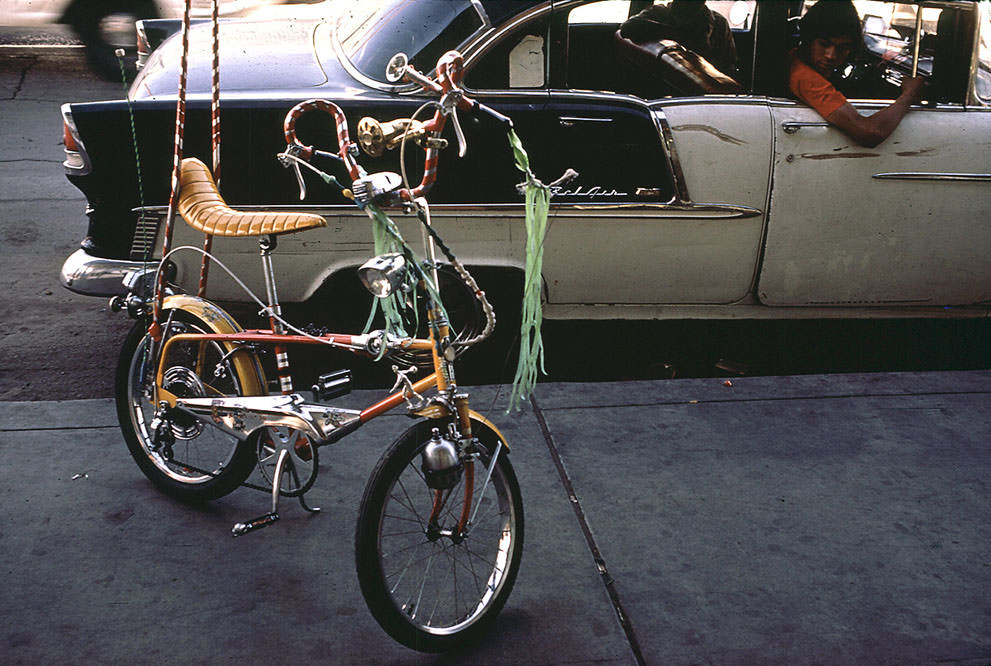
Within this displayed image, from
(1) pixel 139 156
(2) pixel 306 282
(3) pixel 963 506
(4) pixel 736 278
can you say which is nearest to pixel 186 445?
(2) pixel 306 282

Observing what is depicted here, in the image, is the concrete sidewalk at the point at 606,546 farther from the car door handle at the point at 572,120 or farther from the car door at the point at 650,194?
the car door handle at the point at 572,120

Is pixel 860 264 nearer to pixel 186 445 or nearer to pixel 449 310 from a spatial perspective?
pixel 449 310

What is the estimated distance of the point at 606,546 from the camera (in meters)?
3.22

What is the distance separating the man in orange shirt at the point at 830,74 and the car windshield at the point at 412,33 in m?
1.52

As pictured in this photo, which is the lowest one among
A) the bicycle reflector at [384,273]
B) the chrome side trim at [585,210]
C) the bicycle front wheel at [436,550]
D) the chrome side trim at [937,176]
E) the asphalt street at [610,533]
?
the asphalt street at [610,533]

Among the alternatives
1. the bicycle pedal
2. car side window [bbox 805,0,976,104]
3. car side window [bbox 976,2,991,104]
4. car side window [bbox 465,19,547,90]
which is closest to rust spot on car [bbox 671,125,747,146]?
car side window [bbox 465,19,547,90]

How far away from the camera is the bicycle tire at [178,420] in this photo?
126 inches

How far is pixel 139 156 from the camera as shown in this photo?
406cm

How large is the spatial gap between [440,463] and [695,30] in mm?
2901

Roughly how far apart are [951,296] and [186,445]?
Answer: 3.56m

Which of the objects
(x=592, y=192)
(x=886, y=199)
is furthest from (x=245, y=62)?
(x=886, y=199)

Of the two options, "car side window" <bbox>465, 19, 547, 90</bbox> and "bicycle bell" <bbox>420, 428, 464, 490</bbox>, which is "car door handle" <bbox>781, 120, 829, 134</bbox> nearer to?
"car side window" <bbox>465, 19, 547, 90</bbox>

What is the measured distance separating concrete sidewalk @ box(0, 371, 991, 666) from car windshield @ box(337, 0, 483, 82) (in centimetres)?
143

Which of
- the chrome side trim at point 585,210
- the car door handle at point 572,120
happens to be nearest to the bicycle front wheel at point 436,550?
the chrome side trim at point 585,210
